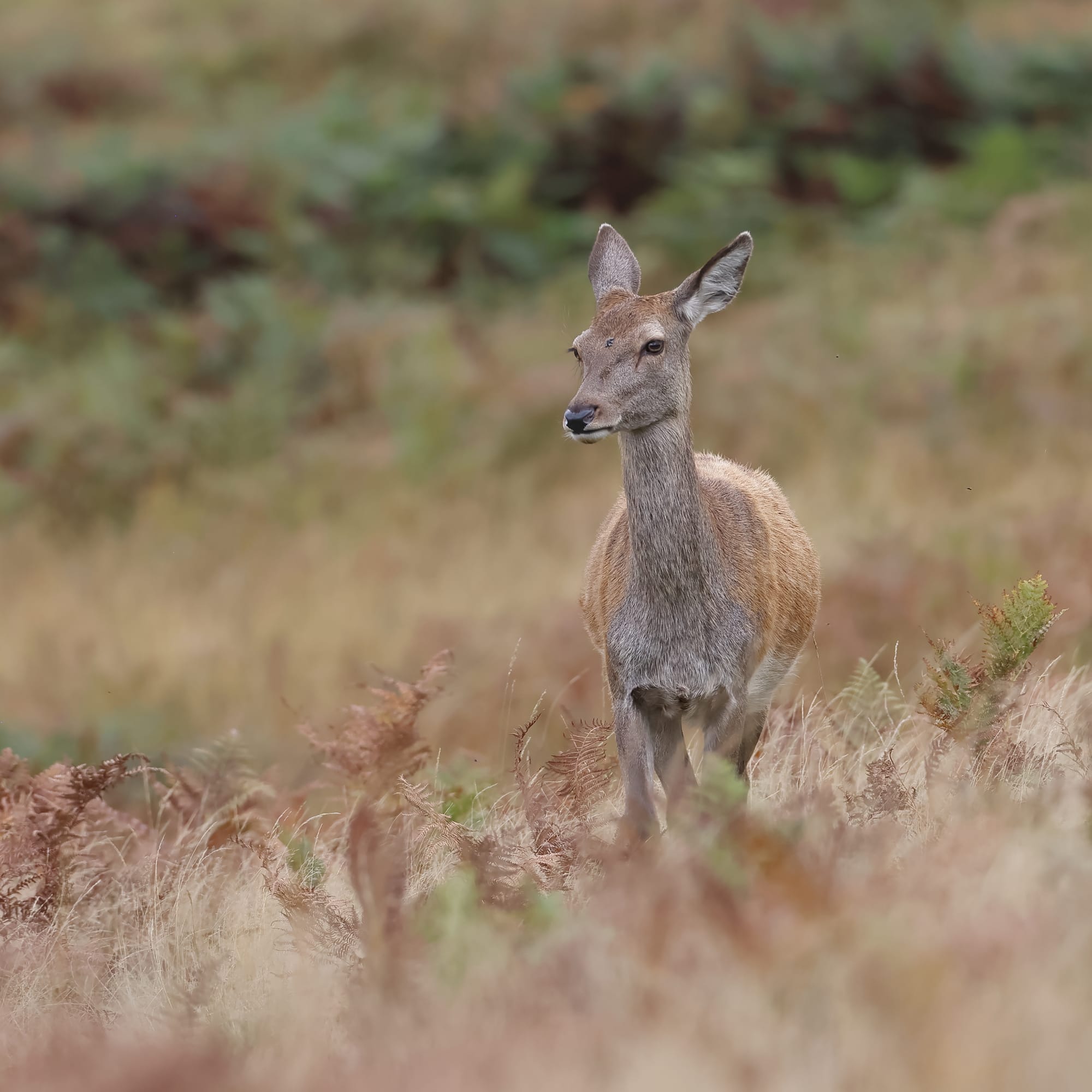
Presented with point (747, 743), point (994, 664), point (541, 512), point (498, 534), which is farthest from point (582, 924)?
point (541, 512)

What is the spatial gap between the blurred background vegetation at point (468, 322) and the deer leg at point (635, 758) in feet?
14.3

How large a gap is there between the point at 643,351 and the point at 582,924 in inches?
99.8

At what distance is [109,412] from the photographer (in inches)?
659

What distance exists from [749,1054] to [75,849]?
12.1 ft

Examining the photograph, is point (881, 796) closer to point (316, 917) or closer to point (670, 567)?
point (670, 567)

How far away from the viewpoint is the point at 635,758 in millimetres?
5543

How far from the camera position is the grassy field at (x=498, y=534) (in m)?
3.48

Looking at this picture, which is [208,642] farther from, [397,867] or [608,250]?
[397,867]

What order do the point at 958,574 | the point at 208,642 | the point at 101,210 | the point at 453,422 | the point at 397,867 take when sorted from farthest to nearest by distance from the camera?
the point at 101,210 → the point at 453,422 → the point at 208,642 → the point at 958,574 → the point at 397,867

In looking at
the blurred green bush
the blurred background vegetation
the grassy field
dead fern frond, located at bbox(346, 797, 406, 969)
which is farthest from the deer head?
the blurred green bush

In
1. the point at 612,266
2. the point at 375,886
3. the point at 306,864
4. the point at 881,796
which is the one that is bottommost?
the point at 375,886

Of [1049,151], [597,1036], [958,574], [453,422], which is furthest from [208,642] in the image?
[1049,151]

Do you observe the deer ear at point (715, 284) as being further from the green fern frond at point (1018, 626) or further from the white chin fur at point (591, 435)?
the green fern frond at point (1018, 626)

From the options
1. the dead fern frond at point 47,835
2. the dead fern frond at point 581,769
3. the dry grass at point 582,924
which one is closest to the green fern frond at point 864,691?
the dry grass at point 582,924
